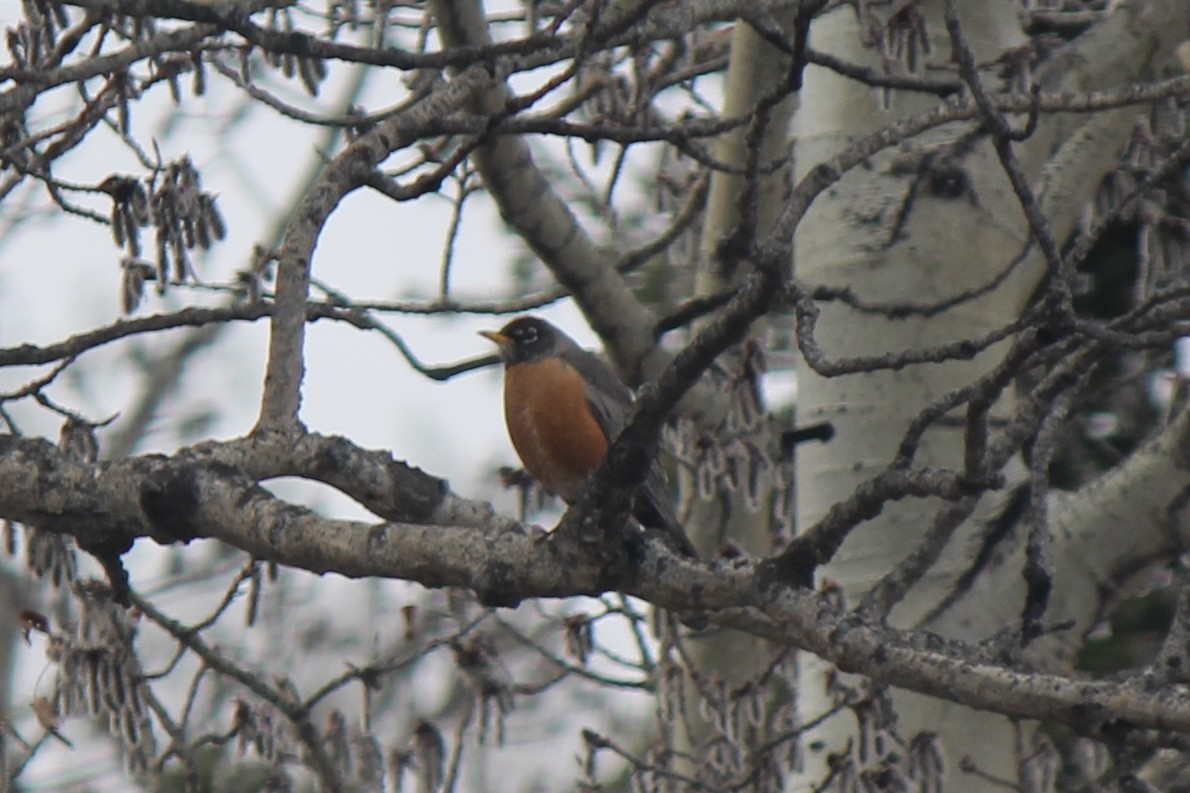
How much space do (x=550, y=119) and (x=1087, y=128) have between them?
5.91ft

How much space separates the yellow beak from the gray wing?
0.70 ft

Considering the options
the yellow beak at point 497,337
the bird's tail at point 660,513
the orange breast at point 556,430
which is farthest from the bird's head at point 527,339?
the bird's tail at point 660,513

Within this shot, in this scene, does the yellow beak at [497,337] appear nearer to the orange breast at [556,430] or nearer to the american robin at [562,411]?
the american robin at [562,411]

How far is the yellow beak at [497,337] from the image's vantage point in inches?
220

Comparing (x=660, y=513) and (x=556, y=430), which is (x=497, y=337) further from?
(x=660, y=513)

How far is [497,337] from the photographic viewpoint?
18.5ft

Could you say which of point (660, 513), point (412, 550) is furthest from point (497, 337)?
point (412, 550)

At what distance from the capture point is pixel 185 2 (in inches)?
125

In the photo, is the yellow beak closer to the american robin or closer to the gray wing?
the american robin

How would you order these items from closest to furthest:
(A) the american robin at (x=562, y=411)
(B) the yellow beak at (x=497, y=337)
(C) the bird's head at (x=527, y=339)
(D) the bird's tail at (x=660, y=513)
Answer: (D) the bird's tail at (x=660, y=513), (A) the american robin at (x=562, y=411), (C) the bird's head at (x=527, y=339), (B) the yellow beak at (x=497, y=337)

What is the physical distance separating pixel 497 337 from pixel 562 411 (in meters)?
0.63

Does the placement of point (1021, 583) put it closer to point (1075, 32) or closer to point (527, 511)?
point (527, 511)

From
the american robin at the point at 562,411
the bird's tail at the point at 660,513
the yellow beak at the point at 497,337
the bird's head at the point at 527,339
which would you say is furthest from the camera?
the yellow beak at the point at 497,337

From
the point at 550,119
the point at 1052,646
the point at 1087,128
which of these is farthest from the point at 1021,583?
the point at 550,119
